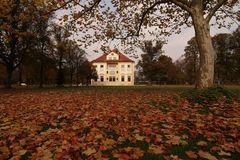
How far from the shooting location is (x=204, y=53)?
1423 cm

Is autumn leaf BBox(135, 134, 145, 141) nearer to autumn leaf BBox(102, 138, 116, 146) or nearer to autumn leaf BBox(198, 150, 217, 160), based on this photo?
autumn leaf BBox(102, 138, 116, 146)

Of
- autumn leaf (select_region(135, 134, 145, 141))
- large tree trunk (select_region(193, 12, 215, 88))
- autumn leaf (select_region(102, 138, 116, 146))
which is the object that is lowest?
autumn leaf (select_region(102, 138, 116, 146))

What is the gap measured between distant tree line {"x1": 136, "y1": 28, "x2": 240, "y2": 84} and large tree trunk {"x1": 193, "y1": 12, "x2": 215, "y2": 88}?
65489 millimetres

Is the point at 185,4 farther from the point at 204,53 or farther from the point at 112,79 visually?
the point at 112,79

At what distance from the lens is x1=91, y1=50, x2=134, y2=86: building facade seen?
11194 cm

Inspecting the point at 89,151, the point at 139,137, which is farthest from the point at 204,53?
the point at 89,151

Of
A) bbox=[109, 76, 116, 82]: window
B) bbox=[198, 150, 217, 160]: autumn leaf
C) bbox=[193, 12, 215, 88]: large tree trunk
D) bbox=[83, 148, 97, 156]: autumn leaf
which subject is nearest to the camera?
bbox=[198, 150, 217, 160]: autumn leaf

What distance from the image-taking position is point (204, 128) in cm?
672

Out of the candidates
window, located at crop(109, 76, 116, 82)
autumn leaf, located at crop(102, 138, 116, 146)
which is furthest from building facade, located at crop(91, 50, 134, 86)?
autumn leaf, located at crop(102, 138, 116, 146)

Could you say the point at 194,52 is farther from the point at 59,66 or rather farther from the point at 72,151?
the point at 72,151

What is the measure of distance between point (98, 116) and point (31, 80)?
87.3 metres

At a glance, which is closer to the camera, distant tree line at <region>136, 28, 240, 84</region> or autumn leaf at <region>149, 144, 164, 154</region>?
autumn leaf at <region>149, 144, 164, 154</region>

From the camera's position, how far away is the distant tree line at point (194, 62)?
8406cm

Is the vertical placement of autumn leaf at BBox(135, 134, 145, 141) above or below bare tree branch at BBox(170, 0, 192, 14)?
below
